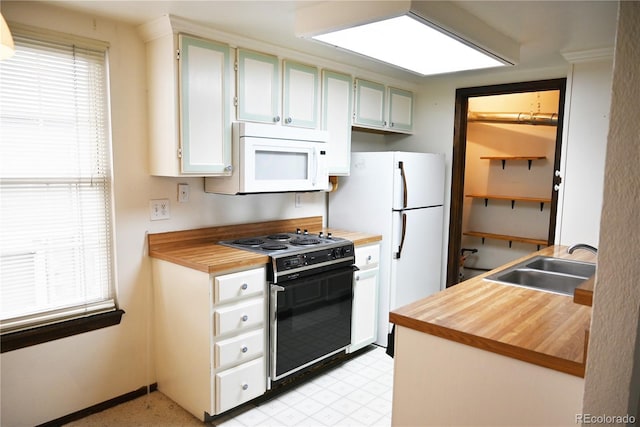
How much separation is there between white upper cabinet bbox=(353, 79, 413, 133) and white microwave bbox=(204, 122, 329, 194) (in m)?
0.58

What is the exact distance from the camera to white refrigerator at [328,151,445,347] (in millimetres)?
3422

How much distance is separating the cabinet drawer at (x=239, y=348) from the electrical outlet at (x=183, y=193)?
926 mm

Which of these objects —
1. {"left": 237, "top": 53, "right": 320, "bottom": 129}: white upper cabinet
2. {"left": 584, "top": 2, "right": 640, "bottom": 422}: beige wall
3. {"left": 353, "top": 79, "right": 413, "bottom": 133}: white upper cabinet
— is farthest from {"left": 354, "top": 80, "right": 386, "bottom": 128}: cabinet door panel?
{"left": 584, "top": 2, "right": 640, "bottom": 422}: beige wall

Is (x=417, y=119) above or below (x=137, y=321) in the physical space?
above

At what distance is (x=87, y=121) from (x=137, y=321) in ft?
3.91

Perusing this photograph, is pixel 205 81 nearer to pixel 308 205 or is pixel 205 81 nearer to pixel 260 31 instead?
pixel 260 31

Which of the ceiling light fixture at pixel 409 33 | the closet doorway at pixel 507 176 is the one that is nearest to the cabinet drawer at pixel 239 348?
the ceiling light fixture at pixel 409 33

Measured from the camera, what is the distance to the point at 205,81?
2.54 m

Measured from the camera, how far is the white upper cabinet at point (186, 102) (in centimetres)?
244

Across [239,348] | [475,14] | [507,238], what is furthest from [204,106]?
Answer: [507,238]

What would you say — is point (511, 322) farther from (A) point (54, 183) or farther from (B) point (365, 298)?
(A) point (54, 183)

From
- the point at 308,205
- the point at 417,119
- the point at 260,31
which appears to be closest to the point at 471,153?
the point at 417,119

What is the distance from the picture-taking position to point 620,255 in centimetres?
96

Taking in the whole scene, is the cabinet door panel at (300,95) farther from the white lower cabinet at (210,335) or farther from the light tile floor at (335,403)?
the light tile floor at (335,403)
